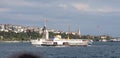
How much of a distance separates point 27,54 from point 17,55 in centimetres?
8

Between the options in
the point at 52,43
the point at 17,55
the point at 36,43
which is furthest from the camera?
the point at 36,43

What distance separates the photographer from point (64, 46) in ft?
546

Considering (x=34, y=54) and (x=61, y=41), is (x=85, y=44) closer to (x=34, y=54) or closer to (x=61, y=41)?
(x=61, y=41)

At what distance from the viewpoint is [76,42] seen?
537 ft

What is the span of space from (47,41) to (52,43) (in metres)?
2.21

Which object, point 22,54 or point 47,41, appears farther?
point 47,41

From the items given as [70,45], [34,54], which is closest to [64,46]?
[70,45]

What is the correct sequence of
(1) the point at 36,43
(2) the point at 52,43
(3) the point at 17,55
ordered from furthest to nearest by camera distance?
(1) the point at 36,43, (2) the point at 52,43, (3) the point at 17,55

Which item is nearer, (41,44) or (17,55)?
(17,55)

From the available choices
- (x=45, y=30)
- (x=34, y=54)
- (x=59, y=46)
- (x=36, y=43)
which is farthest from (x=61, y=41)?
(x=34, y=54)

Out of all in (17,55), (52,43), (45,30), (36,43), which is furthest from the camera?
(45,30)

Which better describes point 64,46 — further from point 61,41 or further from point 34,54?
point 34,54

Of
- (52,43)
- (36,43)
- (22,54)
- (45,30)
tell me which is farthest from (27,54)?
(45,30)

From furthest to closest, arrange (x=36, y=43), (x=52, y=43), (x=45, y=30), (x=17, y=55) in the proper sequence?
(x=45, y=30) → (x=36, y=43) → (x=52, y=43) → (x=17, y=55)
